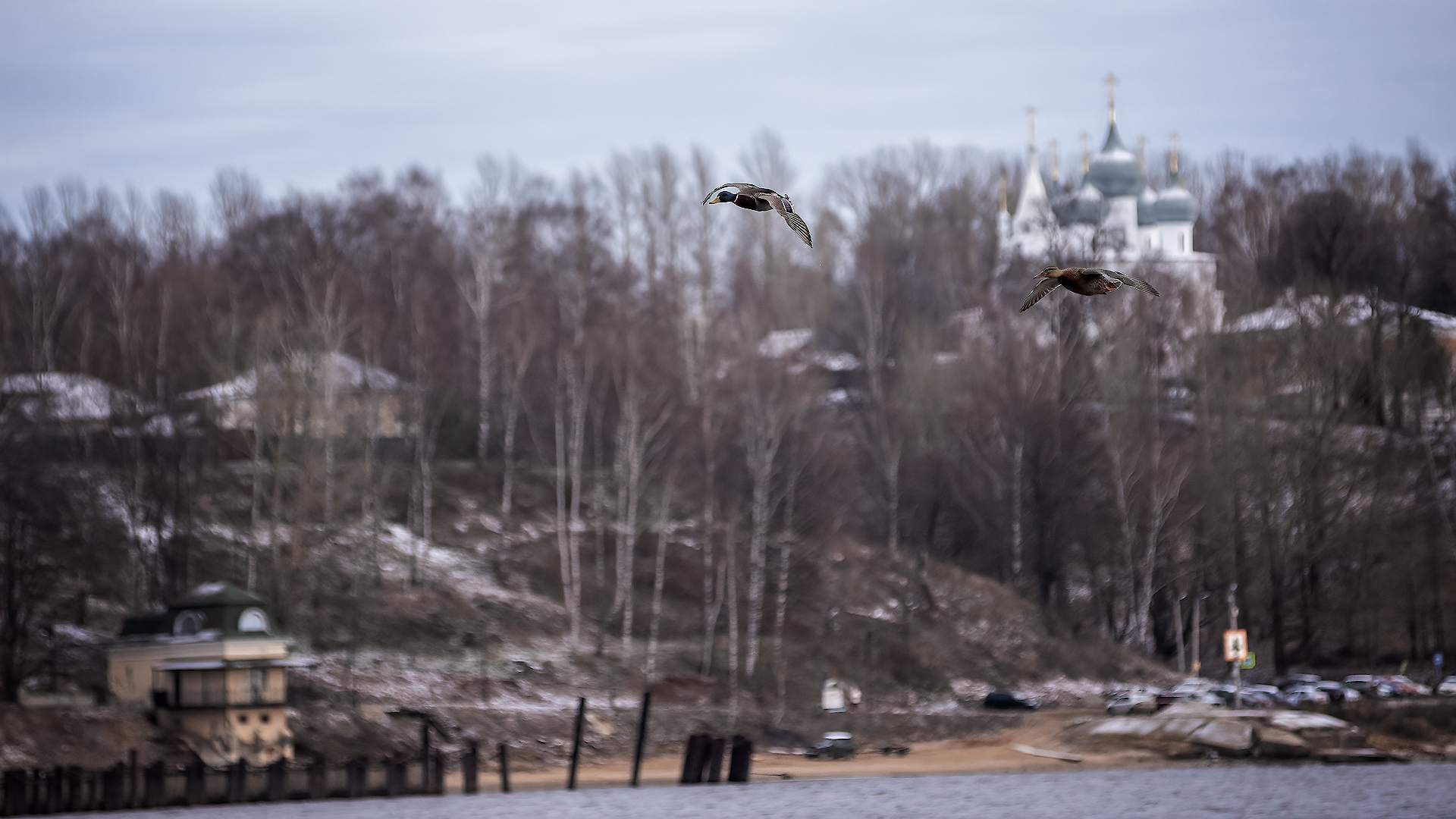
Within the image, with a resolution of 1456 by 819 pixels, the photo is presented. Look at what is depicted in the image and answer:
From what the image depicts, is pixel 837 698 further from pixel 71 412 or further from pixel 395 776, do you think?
pixel 71 412

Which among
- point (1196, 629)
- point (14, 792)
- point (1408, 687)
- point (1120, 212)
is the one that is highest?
point (1120, 212)

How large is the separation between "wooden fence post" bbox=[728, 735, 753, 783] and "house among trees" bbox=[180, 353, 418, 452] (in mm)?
18814

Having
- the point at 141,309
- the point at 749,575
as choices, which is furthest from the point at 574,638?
the point at 141,309

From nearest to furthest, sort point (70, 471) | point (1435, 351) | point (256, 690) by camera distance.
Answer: point (256, 690) < point (70, 471) < point (1435, 351)

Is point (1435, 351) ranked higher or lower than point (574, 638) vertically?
higher

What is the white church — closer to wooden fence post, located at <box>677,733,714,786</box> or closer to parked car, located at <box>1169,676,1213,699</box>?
parked car, located at <box>1169,676,1213,699</box>

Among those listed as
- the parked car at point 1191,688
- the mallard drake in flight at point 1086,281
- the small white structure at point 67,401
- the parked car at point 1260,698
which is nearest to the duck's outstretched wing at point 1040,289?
the mallard drake in flight at point 1086,281

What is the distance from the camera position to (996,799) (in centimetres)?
5875

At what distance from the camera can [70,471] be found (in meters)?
65.9

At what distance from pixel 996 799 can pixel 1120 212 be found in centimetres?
7995

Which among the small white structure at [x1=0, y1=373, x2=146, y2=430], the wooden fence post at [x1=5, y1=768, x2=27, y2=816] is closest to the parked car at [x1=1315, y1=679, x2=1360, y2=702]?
the wooden fence post at [x1=5, y1=768, x2=27, y2=816]

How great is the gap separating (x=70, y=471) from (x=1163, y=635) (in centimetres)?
4425

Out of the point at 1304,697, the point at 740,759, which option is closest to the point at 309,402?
the point at 740,759

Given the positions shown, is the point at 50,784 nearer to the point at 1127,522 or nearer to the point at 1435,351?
the point at 1127,522
